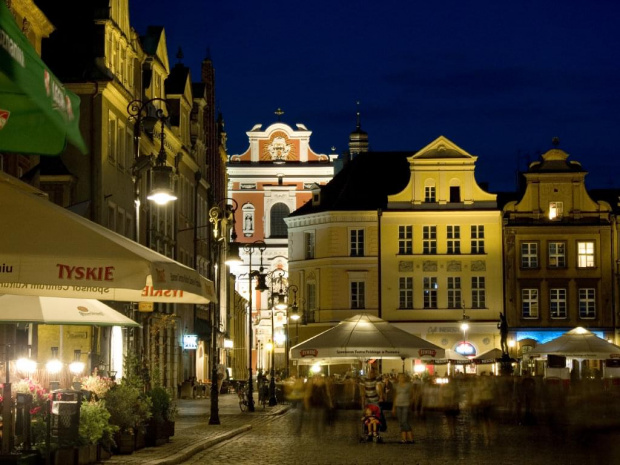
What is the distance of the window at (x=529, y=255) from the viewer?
76688 mm

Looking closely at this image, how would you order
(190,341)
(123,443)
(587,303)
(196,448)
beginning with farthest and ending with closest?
1. (587,303)
2. (190,341)
3. (196,448)
4. (123,443)

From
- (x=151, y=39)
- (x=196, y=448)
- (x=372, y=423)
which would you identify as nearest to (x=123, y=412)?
(x=196, y=448)

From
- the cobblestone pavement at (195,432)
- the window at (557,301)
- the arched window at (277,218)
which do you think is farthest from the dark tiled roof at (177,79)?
the arched window at (277,218)

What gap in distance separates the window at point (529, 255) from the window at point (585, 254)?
2503 millimetres

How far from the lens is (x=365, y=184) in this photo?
80.6 metres

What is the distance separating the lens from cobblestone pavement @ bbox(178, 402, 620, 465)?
812 inches

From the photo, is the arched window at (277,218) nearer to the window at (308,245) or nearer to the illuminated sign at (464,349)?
the window at (308,245)

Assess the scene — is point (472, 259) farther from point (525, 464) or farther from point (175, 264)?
point (175, 264)

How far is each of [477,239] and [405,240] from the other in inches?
168

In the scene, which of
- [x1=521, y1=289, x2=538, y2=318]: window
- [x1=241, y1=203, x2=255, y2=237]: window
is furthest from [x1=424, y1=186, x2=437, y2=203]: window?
[x1=241, y1=203, x2=255, y2=237]: window

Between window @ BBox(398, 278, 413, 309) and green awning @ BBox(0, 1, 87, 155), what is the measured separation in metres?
69.4

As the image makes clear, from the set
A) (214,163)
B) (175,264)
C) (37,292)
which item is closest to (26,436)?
(175,264)

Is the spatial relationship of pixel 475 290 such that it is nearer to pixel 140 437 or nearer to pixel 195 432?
pixel 195 432

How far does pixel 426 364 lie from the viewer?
72.5m
